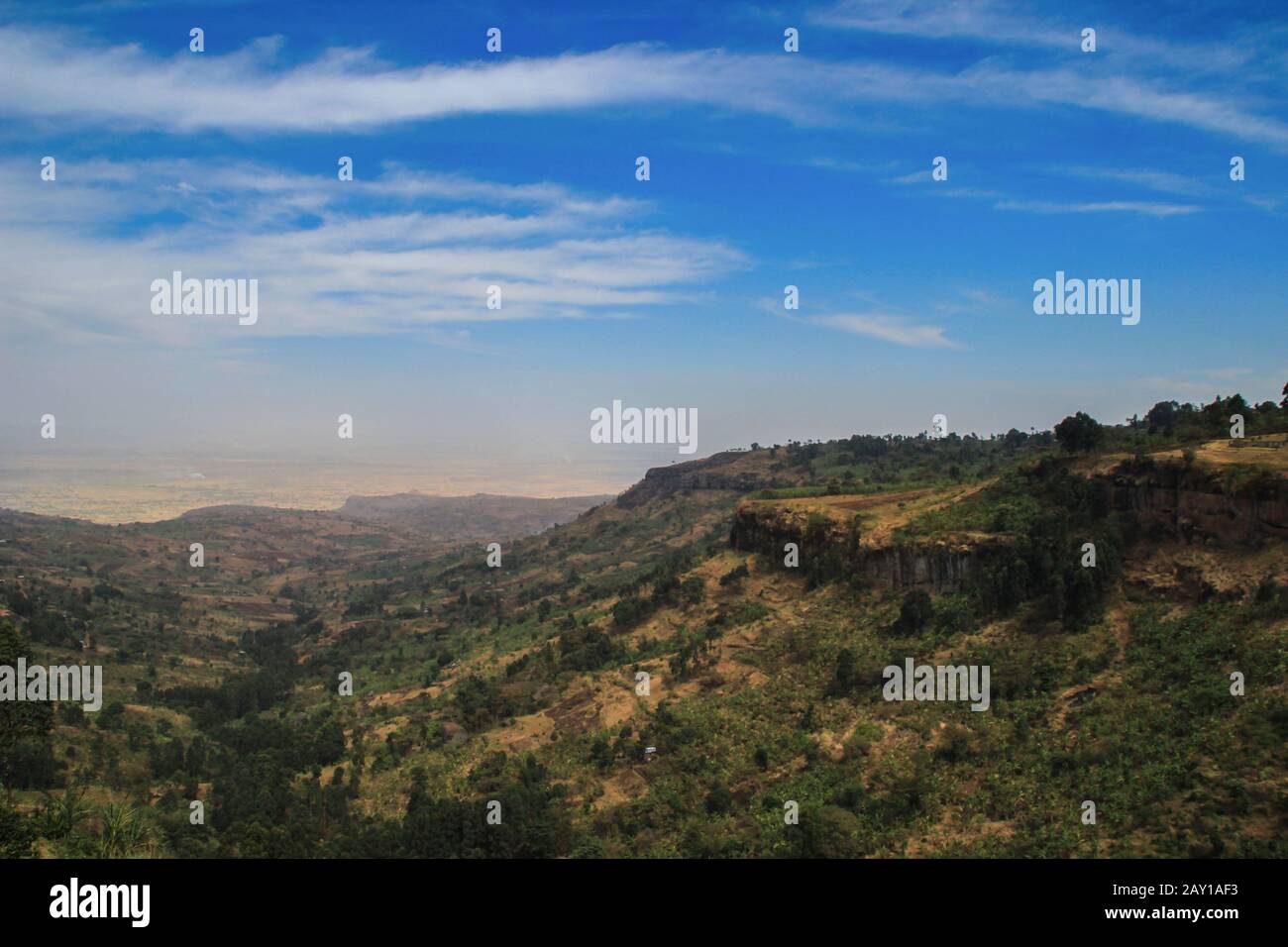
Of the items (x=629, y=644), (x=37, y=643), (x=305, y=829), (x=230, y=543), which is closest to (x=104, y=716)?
(x=37, y=643)

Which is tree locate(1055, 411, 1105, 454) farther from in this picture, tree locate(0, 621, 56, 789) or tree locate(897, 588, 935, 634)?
tree locate(0, 621, 56, 789)

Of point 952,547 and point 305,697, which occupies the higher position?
point 952,547

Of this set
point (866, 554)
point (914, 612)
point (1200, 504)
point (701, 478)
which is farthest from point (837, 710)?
point (701, 478)

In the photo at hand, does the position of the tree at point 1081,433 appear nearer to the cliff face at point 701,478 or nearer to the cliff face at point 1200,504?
the cliff face at point 1200,504

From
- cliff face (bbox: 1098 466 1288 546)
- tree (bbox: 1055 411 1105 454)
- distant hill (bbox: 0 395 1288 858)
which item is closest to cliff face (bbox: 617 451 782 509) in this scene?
distant hill (bbox: 0 395 1288 858)
